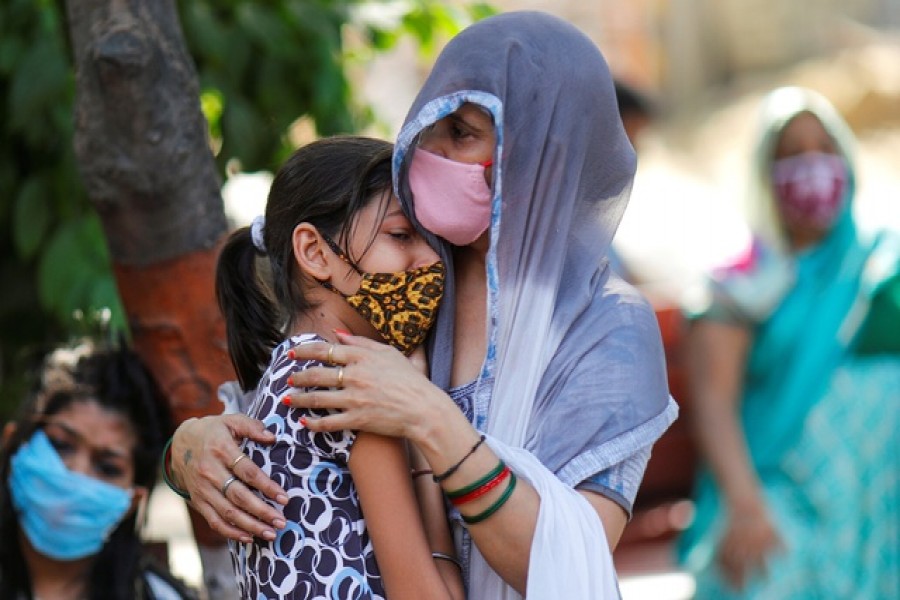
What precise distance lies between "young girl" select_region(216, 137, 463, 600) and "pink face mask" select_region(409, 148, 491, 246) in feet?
0.21

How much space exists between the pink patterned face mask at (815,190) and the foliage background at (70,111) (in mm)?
1459

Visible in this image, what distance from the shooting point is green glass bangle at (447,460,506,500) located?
2.09 m

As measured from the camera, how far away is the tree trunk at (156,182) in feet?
9.21

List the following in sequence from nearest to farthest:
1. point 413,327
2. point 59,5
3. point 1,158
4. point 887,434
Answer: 1. point 413,327
2. point 59,5
3. point 1,158
4. point 887,434

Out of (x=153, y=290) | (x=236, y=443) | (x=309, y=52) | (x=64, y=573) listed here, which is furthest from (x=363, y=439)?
(x=309, y=52)

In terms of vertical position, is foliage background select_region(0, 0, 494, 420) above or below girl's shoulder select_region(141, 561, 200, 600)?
above

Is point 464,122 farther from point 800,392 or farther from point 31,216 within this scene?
point 800,392

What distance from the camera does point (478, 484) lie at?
209 cm

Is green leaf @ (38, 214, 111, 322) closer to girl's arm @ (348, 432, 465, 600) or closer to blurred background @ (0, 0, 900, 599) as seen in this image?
blurred background @ (0, 0, 900, 599)

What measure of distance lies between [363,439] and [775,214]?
3098mm

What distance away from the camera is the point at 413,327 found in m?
2.32

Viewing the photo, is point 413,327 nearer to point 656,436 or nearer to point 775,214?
point 656,436

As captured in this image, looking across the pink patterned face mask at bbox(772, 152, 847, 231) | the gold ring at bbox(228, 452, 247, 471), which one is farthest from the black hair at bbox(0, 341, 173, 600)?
the pink patterned face mask at bbox(772, 152, 847, 231)

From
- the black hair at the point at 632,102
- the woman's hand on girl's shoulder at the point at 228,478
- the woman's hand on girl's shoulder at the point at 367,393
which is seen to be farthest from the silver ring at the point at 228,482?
the black hair at the point at 632,102
